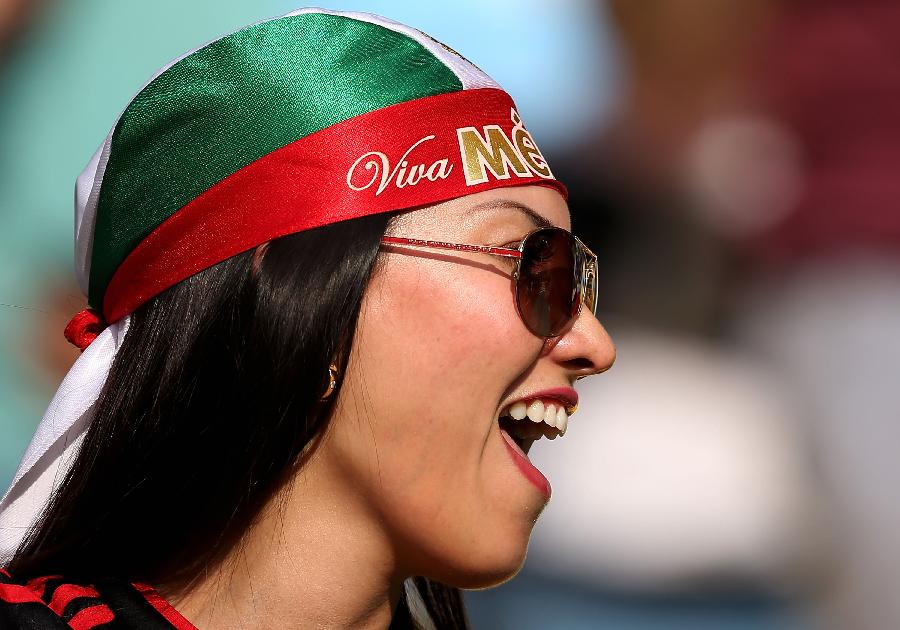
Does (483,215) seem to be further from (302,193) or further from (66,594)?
(66,594)

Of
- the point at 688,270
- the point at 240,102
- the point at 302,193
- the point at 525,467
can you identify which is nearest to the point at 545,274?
the point at 525,467

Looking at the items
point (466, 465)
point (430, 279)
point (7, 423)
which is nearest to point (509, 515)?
point (466, 465)

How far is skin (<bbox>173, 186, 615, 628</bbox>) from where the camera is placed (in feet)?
6.53

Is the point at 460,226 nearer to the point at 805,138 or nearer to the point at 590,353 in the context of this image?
the point at 590,353

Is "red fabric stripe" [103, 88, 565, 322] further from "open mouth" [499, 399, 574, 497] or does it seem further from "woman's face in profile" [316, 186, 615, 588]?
"open mouth" [499, 399, 574, 497]

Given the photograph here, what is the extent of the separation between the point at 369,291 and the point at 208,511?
52 centimetres

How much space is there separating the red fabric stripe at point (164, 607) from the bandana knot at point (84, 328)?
0.52 m

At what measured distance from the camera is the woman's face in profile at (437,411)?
6.53ft

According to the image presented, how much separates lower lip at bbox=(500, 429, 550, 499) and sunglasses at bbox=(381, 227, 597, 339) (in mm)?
213

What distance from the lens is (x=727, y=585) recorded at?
4.59 meters

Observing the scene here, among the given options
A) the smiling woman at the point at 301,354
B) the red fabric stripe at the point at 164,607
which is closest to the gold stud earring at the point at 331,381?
the smiling woman at the point at 301,354

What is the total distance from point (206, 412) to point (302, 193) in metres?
0.44

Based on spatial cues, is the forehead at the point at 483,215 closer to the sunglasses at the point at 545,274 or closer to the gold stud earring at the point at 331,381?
the sunglasses at the point at 545,274

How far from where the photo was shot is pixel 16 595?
1.97 m
